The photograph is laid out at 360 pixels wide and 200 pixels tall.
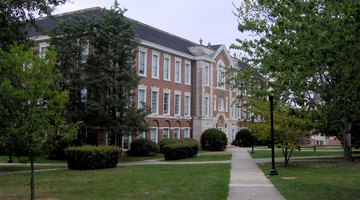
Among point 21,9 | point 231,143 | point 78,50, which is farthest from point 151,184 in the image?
point 231,143

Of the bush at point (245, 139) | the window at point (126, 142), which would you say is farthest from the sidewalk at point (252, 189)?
the bush at point (245, 139)

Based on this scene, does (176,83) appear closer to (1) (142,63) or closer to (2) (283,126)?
(1) (142,63)

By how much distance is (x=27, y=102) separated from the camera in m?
11.1

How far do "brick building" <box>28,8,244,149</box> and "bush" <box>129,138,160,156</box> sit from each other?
3.25 feet

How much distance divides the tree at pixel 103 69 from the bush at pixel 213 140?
14.4m

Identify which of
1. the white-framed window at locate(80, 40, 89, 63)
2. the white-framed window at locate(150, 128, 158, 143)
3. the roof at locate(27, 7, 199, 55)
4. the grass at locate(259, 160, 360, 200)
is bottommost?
the grass at locate(259, 160, 360, 200)

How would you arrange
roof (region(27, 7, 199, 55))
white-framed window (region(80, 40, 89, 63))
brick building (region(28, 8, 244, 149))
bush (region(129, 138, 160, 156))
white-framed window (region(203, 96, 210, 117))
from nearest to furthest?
white-framed window (region(80, 40, 89, 63)) < bush (region(129, 138, 160, 156)) < roof (region(27, 7, 199, 55)) < brick building (region(28, 8, 244, 149)) < white-framed window (region(203, 96, 210, 117))

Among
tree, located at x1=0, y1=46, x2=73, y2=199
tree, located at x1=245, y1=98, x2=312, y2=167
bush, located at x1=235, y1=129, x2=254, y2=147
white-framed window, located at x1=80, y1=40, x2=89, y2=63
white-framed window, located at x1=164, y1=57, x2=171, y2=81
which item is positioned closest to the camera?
tree, located at x1=0, y1=46, x2=73, y2=199

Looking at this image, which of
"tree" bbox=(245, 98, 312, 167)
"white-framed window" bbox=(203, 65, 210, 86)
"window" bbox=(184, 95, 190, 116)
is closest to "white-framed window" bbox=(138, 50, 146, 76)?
"window" bbox=(184, 95, 190, 116)

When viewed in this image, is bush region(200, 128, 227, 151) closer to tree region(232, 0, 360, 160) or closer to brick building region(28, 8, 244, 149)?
brick building region(28, 8, 244, 149)

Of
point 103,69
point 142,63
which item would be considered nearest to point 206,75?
point 142,63

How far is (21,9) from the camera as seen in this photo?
64.2ft

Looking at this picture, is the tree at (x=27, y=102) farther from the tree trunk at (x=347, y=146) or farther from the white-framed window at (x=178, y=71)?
the white-framed window at (x=178, y=71)

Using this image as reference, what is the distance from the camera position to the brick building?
38.4 m
